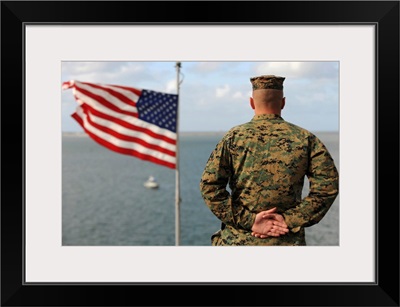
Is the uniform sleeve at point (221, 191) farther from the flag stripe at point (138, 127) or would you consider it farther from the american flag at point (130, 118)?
the flag stripe at point (138, 127)

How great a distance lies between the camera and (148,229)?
4638 cm

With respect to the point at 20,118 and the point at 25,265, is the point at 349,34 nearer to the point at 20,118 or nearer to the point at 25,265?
the point at 20,118

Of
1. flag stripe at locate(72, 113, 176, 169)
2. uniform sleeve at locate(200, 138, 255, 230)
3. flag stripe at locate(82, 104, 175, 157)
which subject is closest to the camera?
uniform sleeve at locate(200, 138, 255, 230)

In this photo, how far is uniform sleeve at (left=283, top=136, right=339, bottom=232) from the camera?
12.9 ft

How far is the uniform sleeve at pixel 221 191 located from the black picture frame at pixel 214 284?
438mm

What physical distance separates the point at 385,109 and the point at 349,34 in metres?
0.57

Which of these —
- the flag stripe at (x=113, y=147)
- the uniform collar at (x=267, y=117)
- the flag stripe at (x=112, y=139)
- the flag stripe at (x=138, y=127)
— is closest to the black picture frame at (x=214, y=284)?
the uniform collar at (x=267, y=117)

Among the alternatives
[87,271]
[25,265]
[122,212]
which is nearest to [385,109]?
[87,271]

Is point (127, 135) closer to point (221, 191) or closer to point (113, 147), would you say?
point (113, 147)

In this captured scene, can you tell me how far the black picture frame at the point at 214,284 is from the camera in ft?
12.4

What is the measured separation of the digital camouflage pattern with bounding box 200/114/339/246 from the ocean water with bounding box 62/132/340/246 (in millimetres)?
15732

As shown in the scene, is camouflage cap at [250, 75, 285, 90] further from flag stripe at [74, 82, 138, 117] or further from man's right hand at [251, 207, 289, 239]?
flag stripe at [74, 82, 138, 117]

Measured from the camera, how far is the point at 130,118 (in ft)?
32.7

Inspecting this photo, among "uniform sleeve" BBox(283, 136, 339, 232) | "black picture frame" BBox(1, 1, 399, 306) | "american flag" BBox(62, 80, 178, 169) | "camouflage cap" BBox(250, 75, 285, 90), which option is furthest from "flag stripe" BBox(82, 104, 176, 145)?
"uniform sleeve" BBox(283, 136, 339, 232)
